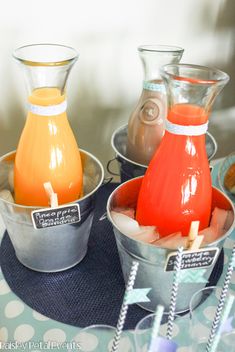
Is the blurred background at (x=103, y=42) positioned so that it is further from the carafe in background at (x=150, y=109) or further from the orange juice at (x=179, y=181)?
the orange juice at (x=179, y=181)

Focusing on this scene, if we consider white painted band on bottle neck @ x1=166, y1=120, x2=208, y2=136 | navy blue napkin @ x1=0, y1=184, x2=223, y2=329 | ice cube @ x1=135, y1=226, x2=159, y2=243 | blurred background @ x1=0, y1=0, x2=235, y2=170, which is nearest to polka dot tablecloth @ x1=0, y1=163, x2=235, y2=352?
navy blue napkin @ x1=0, y1=184, x2=223, y2=329

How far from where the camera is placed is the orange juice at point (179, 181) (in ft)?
1.78

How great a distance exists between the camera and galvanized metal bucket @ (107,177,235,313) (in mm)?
513

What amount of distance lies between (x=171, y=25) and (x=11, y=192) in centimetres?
47

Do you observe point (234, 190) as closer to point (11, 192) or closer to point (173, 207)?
point (173, 207)

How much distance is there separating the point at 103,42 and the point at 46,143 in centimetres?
30

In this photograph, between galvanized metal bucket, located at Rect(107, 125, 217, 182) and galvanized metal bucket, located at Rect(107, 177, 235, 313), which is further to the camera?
galvanized metal bucket, located at Rect(107, 125, 217, 182)

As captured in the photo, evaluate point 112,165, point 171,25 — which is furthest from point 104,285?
point 171,25

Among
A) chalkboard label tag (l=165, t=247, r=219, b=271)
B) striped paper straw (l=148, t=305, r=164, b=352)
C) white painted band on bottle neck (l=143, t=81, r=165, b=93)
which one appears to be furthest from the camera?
white painted band on bottle neck (l=143, t=81, r=165, b=93)

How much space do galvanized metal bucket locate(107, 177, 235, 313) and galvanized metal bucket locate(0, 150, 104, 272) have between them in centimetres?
5

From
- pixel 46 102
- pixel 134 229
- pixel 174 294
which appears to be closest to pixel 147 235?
pixel 134 229

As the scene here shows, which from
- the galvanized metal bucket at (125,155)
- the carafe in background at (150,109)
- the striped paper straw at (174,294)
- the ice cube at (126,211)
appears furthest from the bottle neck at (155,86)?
the striped paper straw at (174,294)

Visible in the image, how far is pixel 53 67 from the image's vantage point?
1.86 feet

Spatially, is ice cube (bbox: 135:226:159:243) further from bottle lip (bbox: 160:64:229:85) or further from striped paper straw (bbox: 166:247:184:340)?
bottle lip (bbox: 160:64:229:85)
